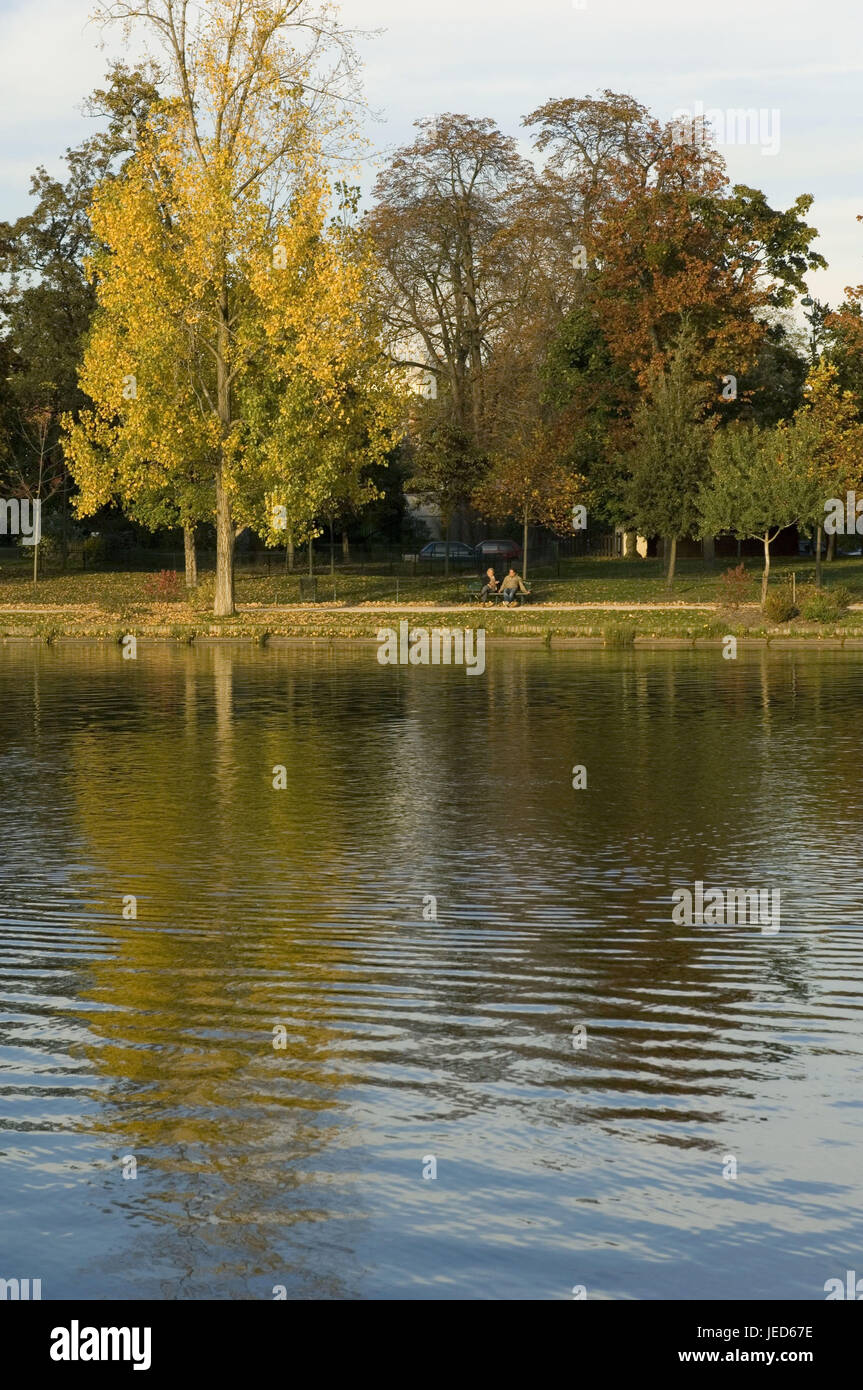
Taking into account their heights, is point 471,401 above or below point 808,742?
above

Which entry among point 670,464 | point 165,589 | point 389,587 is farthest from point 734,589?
point 165,589

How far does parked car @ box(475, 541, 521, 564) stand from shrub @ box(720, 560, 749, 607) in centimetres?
2824

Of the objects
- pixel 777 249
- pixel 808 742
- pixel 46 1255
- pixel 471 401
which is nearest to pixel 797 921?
pixel 46 1255

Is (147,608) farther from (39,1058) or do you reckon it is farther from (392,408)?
(39,1058)

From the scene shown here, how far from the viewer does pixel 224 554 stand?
47.9 meters

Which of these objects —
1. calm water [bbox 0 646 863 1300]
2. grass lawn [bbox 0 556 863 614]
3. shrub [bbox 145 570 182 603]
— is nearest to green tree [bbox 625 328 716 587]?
grass lawn [bbox 0 556 863 614]

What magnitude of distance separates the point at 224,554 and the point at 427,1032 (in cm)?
4050

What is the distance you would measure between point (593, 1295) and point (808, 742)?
1521cm

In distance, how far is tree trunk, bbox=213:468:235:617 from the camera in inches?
1874

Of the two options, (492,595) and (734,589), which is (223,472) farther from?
(734,589)

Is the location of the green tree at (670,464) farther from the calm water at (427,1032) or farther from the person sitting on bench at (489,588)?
the calm water at (427,1032)

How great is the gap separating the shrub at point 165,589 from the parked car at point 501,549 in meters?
25.5

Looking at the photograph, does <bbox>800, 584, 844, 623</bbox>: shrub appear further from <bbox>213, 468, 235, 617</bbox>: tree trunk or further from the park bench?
<bbox>213, 468, 235, 617</bbox>: tree trunk

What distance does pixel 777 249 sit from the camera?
66062mm
